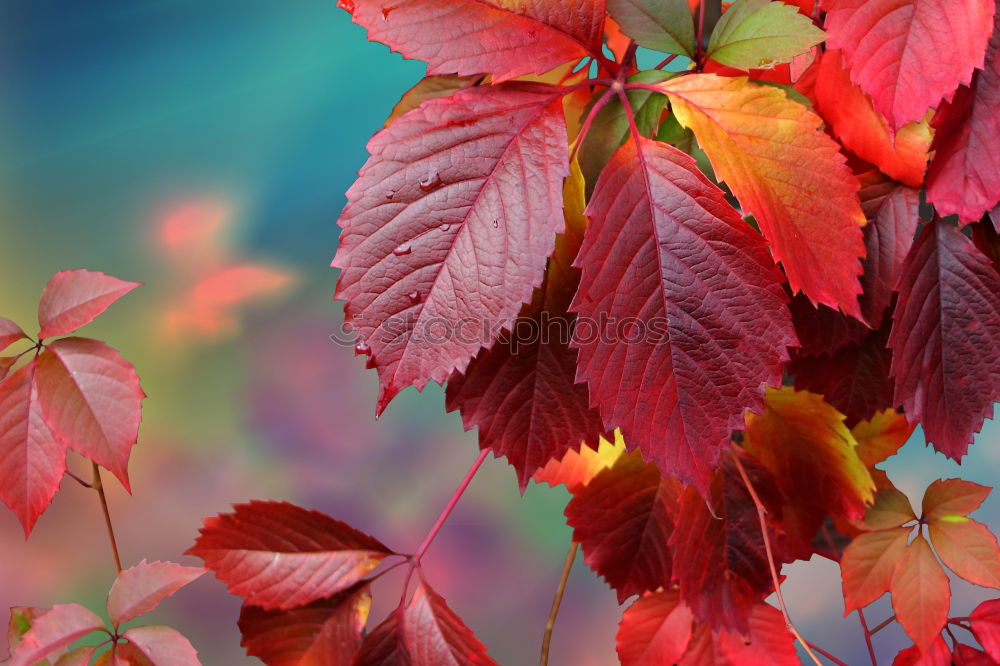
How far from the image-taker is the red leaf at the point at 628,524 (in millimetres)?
416

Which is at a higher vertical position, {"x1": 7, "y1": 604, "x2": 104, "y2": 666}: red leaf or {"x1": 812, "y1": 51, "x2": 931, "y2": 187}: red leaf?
{"x1": 812, "y1": 51, "x2": 931, "y2": 187}: red leaf

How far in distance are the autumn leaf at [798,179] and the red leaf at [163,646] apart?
30cm

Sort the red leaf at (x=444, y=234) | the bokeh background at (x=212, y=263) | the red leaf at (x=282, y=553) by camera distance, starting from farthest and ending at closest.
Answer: the bokeh background at (x=212, y=263) → the red leaf at (x=282, y=553) → the red leaf at (x=444, y=234)

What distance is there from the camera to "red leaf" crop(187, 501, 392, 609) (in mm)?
363

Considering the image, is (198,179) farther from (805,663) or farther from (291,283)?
(805,663)

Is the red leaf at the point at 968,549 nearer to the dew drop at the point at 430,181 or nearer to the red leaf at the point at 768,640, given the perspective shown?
the red leaf at the point at 768,640

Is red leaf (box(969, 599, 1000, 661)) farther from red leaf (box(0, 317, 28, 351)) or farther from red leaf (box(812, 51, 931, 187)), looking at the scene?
red leaf (box(0, 317, 28, 351))

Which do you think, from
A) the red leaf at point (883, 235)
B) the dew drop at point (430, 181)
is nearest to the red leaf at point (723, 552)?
the red leaf at point (883, 235)

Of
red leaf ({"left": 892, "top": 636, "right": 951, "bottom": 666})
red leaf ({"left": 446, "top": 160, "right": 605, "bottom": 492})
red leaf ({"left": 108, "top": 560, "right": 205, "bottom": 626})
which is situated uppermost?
red leaf ({"left": 446, "top": 160, "right": 605, "bottom": 492})

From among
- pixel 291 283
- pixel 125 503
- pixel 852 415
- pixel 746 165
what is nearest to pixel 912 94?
pixel 746 165

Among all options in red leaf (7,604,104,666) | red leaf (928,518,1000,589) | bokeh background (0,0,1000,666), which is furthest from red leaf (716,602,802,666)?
red leaf (7,604,104,666)

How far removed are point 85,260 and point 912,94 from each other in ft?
1.52

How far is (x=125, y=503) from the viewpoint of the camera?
50cm

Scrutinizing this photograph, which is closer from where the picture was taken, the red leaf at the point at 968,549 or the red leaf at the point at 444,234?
the red leaf at the point at 444,234
